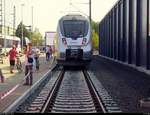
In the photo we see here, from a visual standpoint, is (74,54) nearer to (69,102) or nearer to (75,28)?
(75,28)

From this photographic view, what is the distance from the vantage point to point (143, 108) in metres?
13.3

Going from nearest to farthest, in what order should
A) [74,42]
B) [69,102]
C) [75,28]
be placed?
[69,102], [74,42], [75,28]

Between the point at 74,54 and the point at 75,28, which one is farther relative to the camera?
the point at 75,28

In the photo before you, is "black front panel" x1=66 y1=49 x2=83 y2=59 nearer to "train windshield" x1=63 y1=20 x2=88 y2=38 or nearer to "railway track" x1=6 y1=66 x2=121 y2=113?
"train windshield" x1=63 y1=20 x2=88 y2=38

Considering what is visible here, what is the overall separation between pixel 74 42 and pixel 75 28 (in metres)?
1.11

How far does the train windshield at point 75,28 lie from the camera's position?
109 ft

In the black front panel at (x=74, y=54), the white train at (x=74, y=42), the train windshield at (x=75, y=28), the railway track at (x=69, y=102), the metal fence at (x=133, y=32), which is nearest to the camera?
the railway track at (x=69, y=102)

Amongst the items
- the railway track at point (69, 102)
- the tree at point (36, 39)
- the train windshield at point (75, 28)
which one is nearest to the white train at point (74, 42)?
the train windshield at point (75, 28)

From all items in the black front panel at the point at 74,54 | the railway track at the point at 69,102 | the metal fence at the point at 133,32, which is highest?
the metal fence at the point at 133,32

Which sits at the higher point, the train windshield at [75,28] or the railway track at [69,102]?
the train windshield at [75,28]

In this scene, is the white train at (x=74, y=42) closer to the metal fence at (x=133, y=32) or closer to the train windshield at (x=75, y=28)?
the train windshield at (x=75, y=28)

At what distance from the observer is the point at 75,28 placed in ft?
110

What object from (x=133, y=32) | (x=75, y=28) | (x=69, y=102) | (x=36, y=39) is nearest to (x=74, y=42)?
(x=75, y=28)

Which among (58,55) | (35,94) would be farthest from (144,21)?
(35,94)
